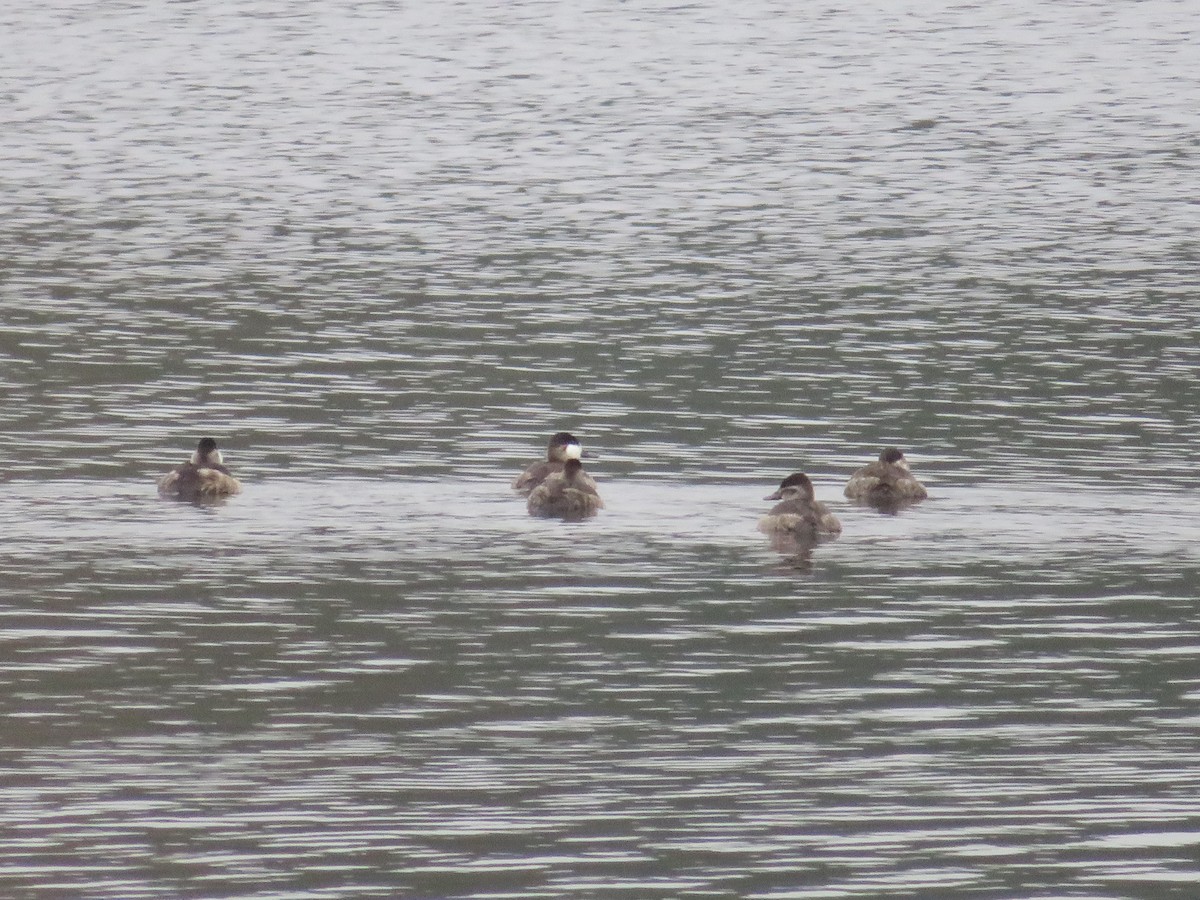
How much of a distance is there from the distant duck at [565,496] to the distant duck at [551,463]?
60 cm

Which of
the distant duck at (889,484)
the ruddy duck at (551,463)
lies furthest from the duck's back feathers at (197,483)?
the distant duck at (889,484)

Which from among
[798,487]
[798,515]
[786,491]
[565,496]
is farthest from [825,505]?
[565,496]

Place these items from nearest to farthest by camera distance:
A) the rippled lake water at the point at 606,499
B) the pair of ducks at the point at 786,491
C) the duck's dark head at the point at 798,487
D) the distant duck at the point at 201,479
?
the rippled lake water at the point at 606,499
the pair of ducks at the point at 786,491
the duck's dark head at the point at 798,487
the distant duck at the point at 201,479

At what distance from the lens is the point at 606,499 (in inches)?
1003

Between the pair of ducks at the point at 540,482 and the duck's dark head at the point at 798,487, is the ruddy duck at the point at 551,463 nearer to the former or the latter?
the pair of ducks at the point at 540,482

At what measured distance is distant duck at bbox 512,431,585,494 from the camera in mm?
25219

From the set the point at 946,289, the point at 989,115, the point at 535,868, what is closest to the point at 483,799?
the point at 535,868

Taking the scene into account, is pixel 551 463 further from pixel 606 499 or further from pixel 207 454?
pixel 207 454

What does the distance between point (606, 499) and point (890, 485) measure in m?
2.81

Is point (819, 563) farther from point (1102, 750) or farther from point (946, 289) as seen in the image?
point (946, 289)

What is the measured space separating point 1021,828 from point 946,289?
26.1m

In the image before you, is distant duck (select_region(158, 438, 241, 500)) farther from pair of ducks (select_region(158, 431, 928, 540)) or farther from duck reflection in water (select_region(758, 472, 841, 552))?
duck reflection in water (select_region(758, 472, 841, 552))

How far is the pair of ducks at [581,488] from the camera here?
2367 centimetres

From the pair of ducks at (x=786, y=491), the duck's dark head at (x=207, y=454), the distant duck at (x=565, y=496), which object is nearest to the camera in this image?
the pair of ducks at (x=786, y=491)
